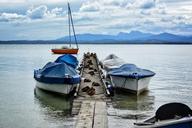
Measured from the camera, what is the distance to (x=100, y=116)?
1809 centimetres

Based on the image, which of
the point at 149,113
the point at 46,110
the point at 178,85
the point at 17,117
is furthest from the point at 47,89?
the point at 178,85

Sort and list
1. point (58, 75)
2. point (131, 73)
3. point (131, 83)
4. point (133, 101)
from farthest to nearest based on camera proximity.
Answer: point (131, 83), point (131, 73), point (133, 101), point (58, 75)

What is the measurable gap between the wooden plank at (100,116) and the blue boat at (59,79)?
4.83 metres

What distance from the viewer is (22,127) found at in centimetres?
1941

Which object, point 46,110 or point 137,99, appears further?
point 137,99

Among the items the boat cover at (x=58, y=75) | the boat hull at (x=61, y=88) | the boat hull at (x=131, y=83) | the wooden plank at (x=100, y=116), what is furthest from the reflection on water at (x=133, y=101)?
the wooden plank at (x=100, y=116)

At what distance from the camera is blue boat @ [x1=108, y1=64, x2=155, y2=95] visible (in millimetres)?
27953

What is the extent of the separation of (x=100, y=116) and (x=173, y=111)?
5.68 m

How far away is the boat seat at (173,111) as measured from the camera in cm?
1284

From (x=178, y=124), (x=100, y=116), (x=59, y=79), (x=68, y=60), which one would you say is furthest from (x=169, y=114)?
(x=68, y=60)

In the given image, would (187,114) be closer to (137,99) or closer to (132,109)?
(132,109)

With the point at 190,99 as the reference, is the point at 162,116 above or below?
above

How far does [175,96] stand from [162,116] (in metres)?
18.0

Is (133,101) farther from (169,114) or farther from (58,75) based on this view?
(169,114)
